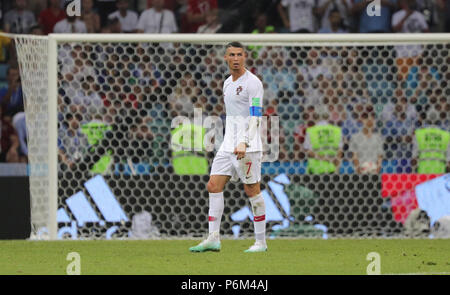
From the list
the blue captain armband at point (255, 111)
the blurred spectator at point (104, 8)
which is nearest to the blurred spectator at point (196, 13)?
the blurred spectator at point (104, 8)

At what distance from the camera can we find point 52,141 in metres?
11.6

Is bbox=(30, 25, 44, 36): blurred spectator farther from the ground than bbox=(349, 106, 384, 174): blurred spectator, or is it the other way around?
bbox=(30, 25, 44, 36): blurred spectator

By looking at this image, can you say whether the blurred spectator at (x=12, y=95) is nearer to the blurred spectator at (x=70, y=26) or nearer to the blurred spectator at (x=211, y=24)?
the blurred spectator at (x=70, y=26)

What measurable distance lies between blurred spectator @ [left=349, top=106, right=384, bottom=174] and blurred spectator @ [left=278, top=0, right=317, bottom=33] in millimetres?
3420

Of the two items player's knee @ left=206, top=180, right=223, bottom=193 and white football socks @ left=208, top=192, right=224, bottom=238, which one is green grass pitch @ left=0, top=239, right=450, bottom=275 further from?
player's knee @ left=206, top=180, right=223, bottom=193

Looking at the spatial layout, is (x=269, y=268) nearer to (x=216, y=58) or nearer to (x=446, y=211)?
(x=446, y=211)

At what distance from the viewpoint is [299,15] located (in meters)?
15.9

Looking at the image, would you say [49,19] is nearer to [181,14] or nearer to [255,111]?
[181,14]

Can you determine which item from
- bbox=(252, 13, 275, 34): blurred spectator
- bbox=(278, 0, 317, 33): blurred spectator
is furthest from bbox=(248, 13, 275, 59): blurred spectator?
bbox=(278, 0, 317, 33): blurred spectator

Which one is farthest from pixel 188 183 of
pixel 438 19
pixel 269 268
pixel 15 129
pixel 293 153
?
pixel 438 19

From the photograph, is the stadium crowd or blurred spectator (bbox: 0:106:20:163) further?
blurred spectator (bbox: 0:106:20:163)

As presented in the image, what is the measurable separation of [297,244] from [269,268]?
2793mm

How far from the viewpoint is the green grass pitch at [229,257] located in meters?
7.82

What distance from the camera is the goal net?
11.8m
